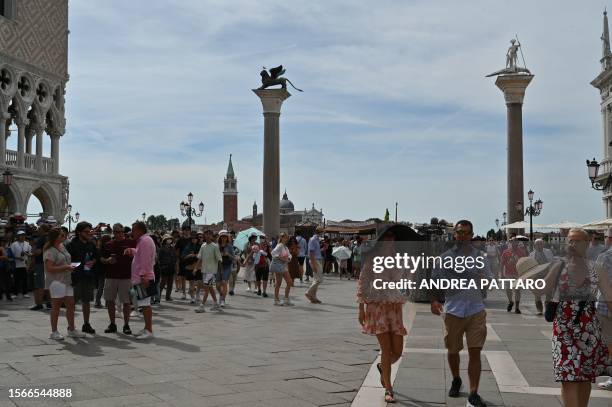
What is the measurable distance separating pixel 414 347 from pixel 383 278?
9.19 feet

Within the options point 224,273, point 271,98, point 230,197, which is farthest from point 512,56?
point 230,197

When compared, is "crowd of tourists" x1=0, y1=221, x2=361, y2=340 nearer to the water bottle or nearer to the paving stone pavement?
the water bottle

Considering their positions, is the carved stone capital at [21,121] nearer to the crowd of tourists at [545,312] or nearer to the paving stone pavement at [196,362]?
the paving stone pavement at [196,362]

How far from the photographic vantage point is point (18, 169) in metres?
31.7

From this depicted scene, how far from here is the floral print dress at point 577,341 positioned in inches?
183

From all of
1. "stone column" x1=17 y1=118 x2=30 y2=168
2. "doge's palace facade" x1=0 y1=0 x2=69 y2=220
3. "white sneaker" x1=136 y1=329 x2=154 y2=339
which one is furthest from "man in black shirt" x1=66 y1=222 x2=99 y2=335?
"stone column" x1=17 y1=118 x2=30 y2=168

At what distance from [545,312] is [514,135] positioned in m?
27.2

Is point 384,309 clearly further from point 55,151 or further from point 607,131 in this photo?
point 607,131

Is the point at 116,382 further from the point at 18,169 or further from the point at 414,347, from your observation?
the point at 18,169

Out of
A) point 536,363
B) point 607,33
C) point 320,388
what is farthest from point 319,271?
point 607,33

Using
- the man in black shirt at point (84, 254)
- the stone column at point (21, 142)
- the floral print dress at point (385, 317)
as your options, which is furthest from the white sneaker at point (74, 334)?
the stone column at point (21, 142)

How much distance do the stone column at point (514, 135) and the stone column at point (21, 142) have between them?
75.2ft

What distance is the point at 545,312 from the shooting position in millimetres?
4863

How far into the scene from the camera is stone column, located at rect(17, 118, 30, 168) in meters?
32.3
